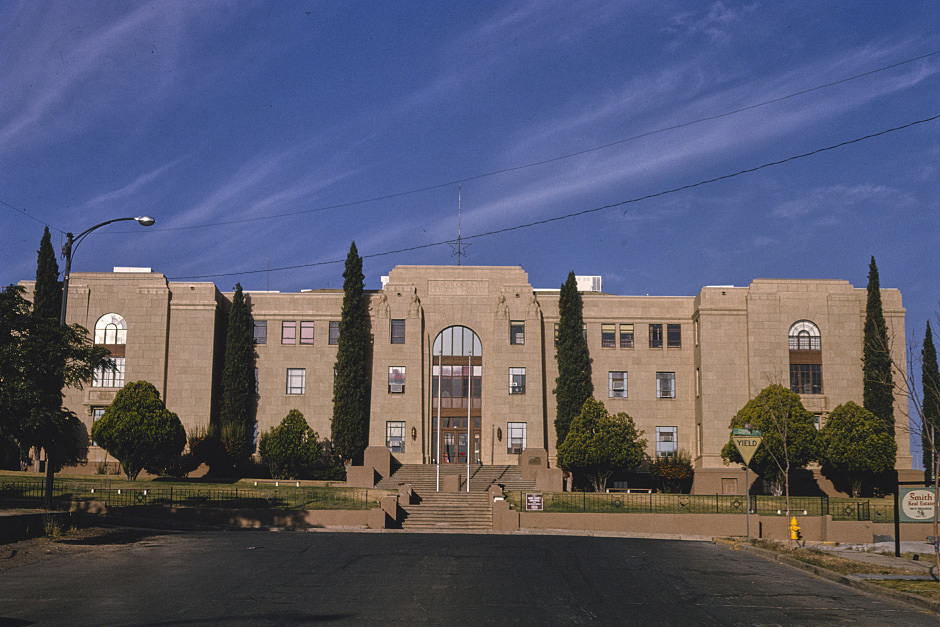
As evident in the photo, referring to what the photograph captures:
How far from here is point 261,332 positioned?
210 feet

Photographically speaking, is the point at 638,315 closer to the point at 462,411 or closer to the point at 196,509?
the point at 462,411

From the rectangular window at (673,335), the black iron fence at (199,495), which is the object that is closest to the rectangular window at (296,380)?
the black iron fence at (199,495)

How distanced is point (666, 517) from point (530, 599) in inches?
943

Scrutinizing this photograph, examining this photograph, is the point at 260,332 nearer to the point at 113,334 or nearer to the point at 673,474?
the point at 113,334

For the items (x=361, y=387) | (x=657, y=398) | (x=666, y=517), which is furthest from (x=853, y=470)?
(x=361, y=387)

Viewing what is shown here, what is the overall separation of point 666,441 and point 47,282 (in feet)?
126

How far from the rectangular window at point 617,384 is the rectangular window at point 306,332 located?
63.2 ft

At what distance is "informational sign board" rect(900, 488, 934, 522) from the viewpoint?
27.0m

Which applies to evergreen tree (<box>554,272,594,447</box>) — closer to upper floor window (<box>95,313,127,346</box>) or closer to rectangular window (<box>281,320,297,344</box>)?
rectangular window (<box>281,320,297,344</box>)

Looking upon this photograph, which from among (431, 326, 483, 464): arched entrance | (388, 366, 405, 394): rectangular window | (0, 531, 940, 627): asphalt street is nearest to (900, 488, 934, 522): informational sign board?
(0, 531, 940, 627): asphalt street

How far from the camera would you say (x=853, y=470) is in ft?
176

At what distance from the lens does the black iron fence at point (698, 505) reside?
44.3m

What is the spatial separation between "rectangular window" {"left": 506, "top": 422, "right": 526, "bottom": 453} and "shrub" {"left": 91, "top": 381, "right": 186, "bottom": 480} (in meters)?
19.3

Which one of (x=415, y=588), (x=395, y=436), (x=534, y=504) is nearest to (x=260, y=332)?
(x=395, y=436)
